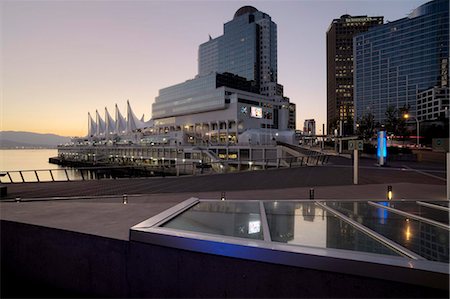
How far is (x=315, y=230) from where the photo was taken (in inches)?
193

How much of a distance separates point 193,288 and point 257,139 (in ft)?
273

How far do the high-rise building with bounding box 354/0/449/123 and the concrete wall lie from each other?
511 ft

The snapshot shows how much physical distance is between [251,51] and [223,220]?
556 feet

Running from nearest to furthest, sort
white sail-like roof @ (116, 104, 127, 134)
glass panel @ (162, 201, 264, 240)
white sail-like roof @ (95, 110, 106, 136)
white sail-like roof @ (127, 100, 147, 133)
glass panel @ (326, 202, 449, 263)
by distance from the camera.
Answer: glass panel @ (326, 202, 449, 263) → glass panel @ (162, 201, 264, 240) → white sail-like roof @ (127, 100, 147, 133) → white sail-like roof @ (116, 104, 127, 134) → white sail-like roof @ (95, 110, 106, 136)

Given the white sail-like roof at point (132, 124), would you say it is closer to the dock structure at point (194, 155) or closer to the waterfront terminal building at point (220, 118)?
the waterfront terminal building at point (220, 118)

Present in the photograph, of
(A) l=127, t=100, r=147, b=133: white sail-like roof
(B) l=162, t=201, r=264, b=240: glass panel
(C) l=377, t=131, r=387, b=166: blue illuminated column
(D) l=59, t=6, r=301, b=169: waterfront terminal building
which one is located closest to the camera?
(B) l=162, t=201, r=264, b=240: glass panel

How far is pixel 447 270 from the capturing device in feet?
→ 10.3

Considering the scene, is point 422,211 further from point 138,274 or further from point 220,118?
point 220,118

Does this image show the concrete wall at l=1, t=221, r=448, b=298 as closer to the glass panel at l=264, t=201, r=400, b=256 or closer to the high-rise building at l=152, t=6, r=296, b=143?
the glass panel at l=264, t=201, r=400, b=256

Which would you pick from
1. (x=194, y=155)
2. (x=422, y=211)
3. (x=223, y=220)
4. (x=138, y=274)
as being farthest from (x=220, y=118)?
(x=138, y=274)

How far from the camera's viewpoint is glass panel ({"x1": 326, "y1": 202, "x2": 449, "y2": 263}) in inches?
152

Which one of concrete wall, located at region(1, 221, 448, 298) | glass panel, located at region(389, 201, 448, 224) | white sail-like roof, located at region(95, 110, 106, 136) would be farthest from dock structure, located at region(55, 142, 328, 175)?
white sail-like roof, located at region(95, 110, 106, 136)

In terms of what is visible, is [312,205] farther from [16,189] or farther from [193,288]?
[16,189]

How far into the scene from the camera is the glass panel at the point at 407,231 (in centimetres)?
385
